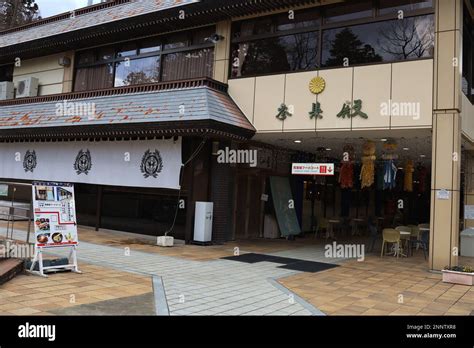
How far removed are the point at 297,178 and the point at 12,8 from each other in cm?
3059

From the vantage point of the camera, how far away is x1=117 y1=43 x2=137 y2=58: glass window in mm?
16391

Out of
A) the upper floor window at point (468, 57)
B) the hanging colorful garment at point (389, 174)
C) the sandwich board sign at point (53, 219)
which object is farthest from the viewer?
the hanging colorful garment at point (389, 174)

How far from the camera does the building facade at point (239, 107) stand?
11.0m

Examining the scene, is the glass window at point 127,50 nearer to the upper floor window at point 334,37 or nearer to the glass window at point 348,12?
the upper floor window at point 334,37

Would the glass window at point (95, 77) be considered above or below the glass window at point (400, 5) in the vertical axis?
below

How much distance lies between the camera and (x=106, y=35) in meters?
16.3

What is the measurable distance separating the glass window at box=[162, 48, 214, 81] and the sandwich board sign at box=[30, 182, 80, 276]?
739cm

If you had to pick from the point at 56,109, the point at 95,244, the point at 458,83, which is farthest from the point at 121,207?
the point at 458,83

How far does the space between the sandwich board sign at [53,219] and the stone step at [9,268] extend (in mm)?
220

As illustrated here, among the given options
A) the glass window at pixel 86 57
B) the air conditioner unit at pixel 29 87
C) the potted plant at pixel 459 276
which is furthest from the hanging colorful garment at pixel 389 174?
the air conditioner unit at pixel 29 87

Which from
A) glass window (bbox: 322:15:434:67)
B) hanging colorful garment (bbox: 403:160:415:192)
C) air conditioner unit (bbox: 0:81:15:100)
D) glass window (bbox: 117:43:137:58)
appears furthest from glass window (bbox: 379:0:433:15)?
air conditioner unit (bbox: 0:81:15:100)

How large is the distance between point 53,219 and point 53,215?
0.07 m

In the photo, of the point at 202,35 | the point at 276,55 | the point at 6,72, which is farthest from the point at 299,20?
the point at 6,72

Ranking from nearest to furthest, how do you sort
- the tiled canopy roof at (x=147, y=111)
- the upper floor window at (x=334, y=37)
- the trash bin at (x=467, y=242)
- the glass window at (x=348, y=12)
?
the upper floor window at (x=334, y=37)
the glass window at (x=348, y=12)
the tiled canopy roof at (x=147, y=111)
the trash bin at (x=467, y=242)
